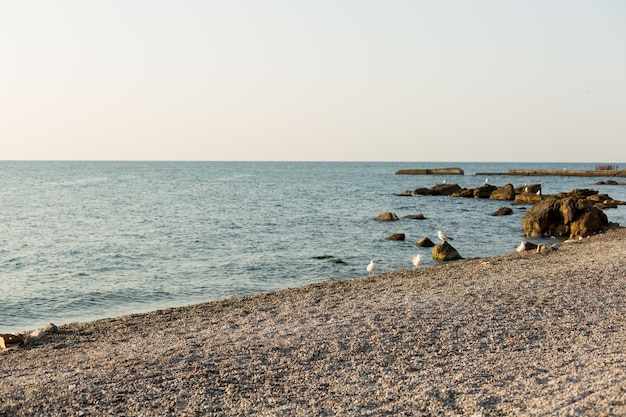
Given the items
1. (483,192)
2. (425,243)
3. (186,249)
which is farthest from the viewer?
(483,192)

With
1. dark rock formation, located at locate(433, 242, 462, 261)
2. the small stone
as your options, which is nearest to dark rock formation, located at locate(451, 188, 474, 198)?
dark rock formation, located at locate(433, 242, 462, 261)

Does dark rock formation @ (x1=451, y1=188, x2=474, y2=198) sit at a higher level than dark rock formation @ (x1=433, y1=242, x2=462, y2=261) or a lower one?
higher

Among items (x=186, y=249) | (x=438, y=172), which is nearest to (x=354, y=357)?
(x=186, y=249)

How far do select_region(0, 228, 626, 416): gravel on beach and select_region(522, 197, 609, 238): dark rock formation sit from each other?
45.3 ft

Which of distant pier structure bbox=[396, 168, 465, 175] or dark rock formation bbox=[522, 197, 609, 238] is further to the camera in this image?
distant pier structure bbox=[396, 168, 465, 175]

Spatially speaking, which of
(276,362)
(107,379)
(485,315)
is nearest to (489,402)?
(276,362)

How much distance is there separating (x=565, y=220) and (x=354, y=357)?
22.1m

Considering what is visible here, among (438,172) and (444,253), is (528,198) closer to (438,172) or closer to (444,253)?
(444,253)

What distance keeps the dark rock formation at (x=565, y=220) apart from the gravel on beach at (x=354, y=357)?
544 inches

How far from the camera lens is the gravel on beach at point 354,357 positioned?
24.2ft

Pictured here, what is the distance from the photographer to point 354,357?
9.17m

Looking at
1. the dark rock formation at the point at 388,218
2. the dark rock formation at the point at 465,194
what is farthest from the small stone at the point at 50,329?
the dark rock formation at the point at 465,194

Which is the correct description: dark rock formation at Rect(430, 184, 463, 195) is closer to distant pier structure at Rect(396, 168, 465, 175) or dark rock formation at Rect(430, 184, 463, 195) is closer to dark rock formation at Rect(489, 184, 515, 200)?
dark rock formation at Rect(489, 184, 515, 200)

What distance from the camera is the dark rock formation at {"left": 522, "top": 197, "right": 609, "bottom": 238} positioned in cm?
2744
